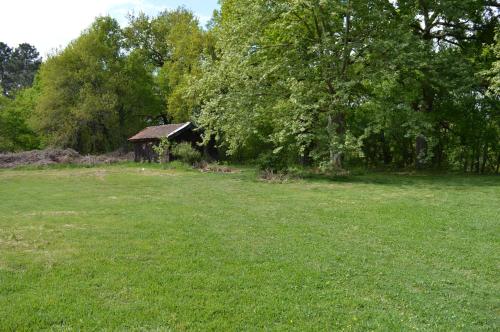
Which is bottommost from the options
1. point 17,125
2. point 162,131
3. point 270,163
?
point 270,163

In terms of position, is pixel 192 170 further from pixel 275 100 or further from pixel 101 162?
pixel 101 162

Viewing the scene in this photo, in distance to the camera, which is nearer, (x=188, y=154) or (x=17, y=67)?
(x=188, y=154)

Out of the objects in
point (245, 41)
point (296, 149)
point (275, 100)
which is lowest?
point (296, 149)

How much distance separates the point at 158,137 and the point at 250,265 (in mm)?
29003

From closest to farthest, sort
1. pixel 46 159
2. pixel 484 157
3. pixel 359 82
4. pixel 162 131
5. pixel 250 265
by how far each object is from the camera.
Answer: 1. pixel 250 265
2. pixel 359 82
3. pixel 484 157
4. pixel 46 159
5. pixel 162 131

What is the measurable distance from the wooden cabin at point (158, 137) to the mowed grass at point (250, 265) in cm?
2152

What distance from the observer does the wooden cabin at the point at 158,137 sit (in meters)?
34.6

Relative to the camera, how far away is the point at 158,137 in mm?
34688

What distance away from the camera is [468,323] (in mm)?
4984

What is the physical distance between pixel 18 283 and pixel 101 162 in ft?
100

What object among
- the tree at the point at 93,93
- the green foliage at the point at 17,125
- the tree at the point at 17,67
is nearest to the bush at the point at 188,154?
the tree at the point at 93,93

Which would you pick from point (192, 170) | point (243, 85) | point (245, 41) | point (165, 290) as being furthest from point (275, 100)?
point (165, 290)

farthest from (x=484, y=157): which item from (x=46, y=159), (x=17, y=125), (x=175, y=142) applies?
(x=17, y=125)

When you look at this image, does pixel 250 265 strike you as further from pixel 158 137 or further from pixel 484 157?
pixel 158 137
